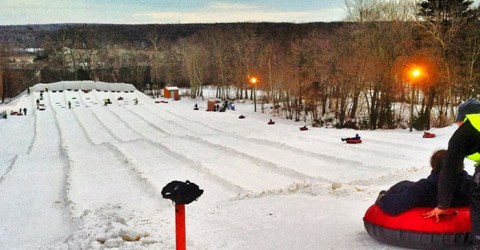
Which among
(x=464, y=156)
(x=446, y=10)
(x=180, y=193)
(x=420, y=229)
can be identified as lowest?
(x=420, y=229)

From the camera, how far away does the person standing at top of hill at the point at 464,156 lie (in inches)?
138

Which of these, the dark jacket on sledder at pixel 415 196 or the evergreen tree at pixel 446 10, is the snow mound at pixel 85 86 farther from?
the dark jacket on sledder at pixel 415 196

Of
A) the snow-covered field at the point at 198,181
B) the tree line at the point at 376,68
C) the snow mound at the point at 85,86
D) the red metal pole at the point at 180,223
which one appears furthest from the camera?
the snow mound at the point at 85,86

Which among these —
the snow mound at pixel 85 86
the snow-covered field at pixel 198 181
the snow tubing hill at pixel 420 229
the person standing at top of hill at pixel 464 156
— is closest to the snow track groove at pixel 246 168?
the snow-covered field at pixel 198 181

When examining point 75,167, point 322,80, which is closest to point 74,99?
point 322,80

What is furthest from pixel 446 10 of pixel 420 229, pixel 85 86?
pixel 85 86

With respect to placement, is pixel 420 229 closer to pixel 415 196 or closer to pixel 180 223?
pixel 415 196

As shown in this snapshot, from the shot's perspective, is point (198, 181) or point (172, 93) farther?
point (172, 93)

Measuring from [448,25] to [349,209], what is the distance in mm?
30538

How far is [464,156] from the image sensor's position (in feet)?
11.8

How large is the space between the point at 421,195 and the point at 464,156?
73 cm

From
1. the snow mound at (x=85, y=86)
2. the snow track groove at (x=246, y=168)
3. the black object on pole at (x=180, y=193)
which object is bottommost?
the snow track groove at (x=246, y=168)

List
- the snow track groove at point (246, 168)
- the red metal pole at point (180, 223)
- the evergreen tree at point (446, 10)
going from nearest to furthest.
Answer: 1. the red metal pole at point (180, 223)
2. the snow track groove at point (246, 168)
3. the evergreen tree at point (446, 10)

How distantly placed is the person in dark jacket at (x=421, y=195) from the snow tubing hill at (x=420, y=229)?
2.1 inches
